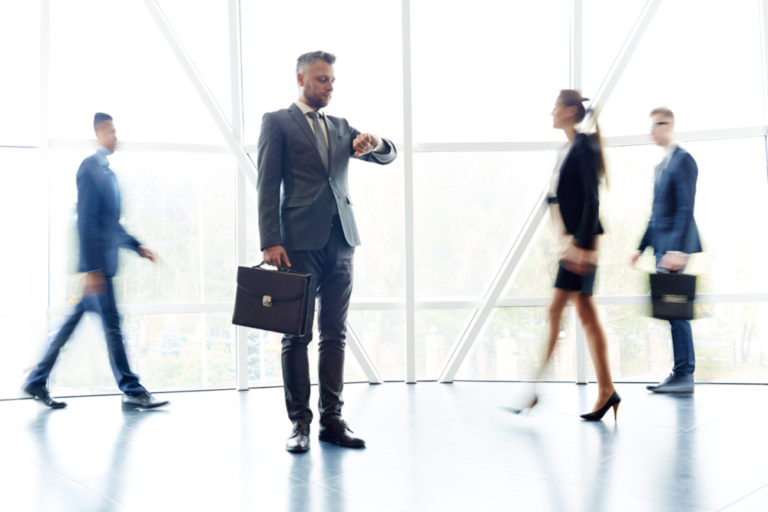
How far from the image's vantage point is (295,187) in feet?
9.41

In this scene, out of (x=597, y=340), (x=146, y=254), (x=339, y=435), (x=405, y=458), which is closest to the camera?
(x=405, y=458)

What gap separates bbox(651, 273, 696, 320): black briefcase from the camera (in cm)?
336

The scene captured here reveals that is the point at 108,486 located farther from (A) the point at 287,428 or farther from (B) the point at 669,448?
(B) the point at 669,448

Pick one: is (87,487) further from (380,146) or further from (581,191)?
(581,191)

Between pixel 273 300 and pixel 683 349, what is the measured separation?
2914mm

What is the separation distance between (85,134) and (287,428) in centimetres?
283

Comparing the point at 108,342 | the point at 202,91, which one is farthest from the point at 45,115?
the point at 108,342

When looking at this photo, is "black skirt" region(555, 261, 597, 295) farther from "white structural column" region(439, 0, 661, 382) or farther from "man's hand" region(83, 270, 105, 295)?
"man's hand" region(83, 270, 105, 295)

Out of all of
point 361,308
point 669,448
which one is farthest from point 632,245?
point 669,448

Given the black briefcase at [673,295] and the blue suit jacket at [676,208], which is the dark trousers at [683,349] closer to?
the blue suit jacket at [676,208]

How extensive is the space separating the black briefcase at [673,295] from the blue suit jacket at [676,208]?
44cm

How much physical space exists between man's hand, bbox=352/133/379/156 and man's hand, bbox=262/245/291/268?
1.91 feet

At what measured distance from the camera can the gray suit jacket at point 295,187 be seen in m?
2.81

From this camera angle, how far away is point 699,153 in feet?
15.8
